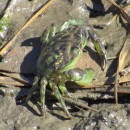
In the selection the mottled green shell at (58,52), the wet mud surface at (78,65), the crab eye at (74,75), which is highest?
the mottled green shell at (58,52)

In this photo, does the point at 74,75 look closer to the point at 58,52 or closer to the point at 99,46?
the point at 58,52

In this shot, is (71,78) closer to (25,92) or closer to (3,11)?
(25,92)

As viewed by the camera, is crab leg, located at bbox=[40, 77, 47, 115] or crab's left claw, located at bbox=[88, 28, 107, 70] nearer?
crab leg, located at bbox=[40, 77, 47, 115]

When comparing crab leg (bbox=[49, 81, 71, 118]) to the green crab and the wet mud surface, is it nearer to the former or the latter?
the green crab

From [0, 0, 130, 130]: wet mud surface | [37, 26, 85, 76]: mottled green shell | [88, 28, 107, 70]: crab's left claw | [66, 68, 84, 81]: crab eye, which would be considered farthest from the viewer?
[88, 28, 107, 70]: crab's left claw

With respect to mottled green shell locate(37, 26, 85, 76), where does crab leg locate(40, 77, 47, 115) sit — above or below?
below

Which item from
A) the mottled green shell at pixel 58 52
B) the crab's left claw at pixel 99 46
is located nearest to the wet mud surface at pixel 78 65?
the crab's left claw at pixel 99 46

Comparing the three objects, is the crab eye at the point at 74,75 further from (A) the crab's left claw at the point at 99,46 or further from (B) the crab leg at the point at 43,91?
(A) the crab's left claw at the point at 99,46

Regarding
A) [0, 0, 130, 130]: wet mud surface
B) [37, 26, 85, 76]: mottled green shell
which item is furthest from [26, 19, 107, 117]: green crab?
[0, 0, 130, 130]: wet mud surface
